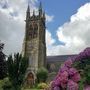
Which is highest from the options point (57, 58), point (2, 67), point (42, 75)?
point (57, 58)

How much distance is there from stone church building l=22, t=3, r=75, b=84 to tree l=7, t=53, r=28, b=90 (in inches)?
1482

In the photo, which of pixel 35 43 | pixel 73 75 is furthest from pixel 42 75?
pixel 73 75

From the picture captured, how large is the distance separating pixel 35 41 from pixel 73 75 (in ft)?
289

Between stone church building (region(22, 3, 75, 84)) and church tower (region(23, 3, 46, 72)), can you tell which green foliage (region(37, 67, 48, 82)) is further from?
church tower (region(23, 3, 46, 72))

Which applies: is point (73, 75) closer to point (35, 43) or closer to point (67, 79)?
point (67, 79)

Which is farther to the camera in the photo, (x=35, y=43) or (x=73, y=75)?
(x=35, y=43)

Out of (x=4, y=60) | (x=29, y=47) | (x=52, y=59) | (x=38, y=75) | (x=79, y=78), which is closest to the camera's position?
(x=79, y=78)

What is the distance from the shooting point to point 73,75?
6.44 m

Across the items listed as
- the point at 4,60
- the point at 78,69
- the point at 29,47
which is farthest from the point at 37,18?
the point at 78,69

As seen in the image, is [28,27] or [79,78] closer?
[79,78]

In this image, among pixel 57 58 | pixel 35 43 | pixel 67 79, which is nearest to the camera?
pixel 67 79

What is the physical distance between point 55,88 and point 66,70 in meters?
0.42

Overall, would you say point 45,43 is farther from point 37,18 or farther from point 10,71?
point 10,71

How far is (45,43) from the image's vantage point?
97250mm
